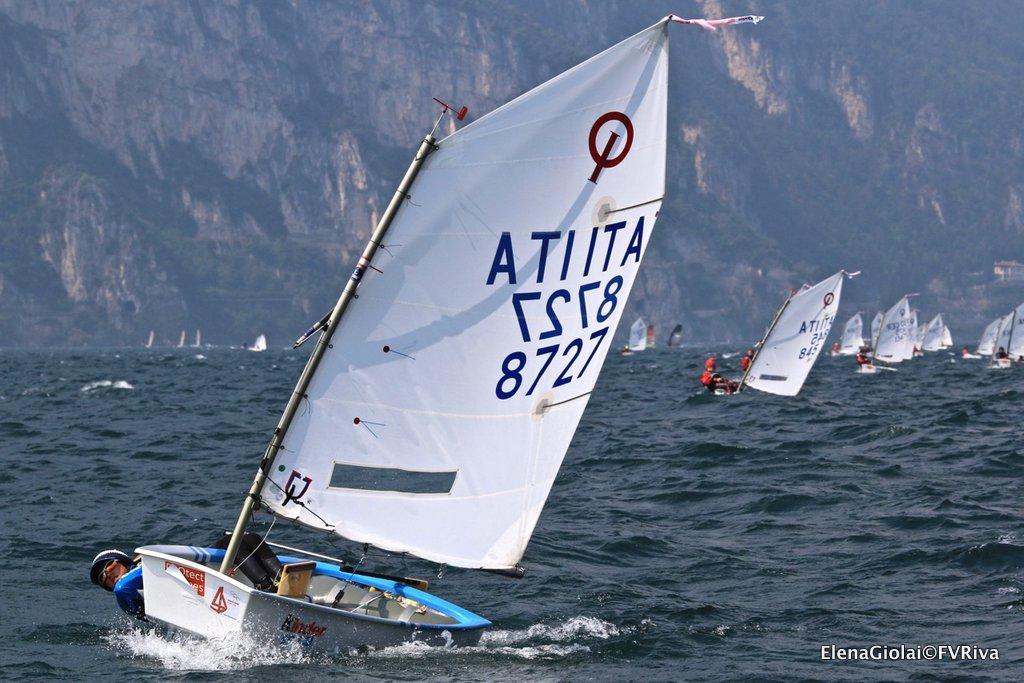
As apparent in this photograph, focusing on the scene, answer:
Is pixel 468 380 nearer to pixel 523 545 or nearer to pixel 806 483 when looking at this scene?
pixel 523 545

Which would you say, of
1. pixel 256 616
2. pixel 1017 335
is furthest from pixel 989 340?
pixel 256 616

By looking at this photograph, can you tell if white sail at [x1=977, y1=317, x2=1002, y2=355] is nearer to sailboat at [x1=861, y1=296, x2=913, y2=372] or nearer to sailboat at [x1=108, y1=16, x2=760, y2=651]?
sailboat at [x1=861, y1=296, x2=913, y2=372]

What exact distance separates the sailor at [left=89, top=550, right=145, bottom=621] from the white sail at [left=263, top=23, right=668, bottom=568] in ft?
6.63

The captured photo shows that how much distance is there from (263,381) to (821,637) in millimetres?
55996

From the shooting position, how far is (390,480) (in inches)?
537

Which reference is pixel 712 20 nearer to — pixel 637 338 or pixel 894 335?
pixel 894 335

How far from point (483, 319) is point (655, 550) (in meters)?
7.52

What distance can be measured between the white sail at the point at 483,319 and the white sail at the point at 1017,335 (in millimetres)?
65456

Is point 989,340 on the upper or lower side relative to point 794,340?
upper

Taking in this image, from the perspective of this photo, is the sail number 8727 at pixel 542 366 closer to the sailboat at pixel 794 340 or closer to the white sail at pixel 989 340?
the sailboat at pixel 794 340

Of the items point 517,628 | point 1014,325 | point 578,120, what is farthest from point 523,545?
point 1014,325

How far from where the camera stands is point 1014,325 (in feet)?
242

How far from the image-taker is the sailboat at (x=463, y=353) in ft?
42.3

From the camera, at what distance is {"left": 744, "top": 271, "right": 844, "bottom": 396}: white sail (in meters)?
44.8
